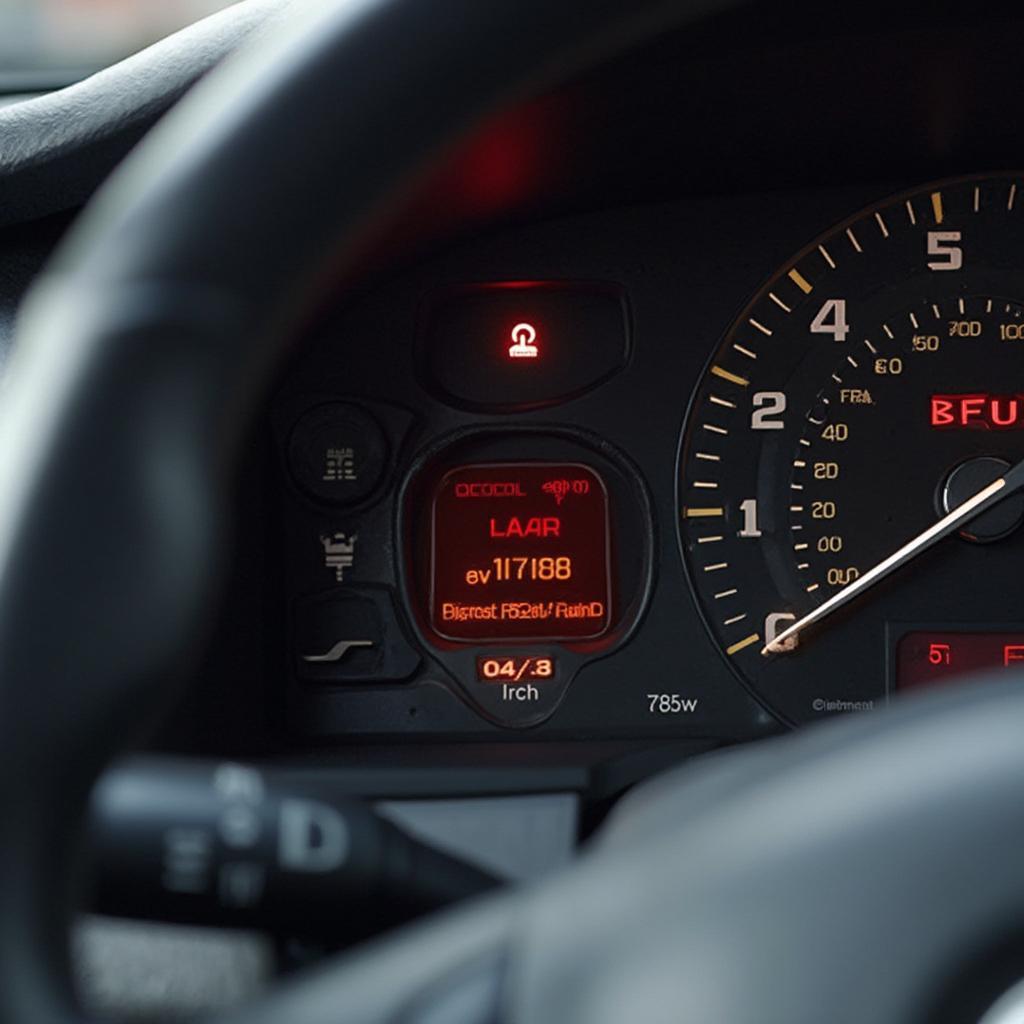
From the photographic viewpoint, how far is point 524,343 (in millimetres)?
2105

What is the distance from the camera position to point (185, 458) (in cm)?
49

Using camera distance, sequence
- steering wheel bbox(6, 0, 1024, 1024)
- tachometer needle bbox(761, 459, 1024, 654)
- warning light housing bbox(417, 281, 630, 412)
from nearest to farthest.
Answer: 1. steering wheel bbox(6, 0, 1024, 1024)
2. tachometer needle bbox(761, 459, 1024, 654)
3. warning light housing bbox(417, 281, 630, 412)

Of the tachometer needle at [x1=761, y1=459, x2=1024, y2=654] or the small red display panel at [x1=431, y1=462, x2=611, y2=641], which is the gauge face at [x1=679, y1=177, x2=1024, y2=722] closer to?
the tachometer needle at [x1=761, y1=459, x2=1024, y2=654]

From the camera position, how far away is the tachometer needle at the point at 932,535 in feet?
6.52

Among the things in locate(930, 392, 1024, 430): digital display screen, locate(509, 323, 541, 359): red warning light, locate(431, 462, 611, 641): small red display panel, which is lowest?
locate(431, 462, 611, 641): small red display panel

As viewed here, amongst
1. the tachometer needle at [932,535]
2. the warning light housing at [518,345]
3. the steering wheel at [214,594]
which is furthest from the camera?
the warning light housing at [518,345]

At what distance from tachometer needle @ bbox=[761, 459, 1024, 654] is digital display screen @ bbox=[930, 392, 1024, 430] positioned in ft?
0.19

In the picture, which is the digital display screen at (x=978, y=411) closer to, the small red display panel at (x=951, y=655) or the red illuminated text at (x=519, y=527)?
the small red display panel at (x=951, y=655)

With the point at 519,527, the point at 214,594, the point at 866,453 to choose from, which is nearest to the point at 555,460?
the point at 519,527

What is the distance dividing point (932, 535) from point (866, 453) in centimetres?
12

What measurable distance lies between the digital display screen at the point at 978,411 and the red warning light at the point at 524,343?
462 mm

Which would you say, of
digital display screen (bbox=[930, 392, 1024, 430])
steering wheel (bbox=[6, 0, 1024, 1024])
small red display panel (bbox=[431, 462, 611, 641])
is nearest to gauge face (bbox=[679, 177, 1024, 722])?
digital display screen (bbox=[930, 392, 1024, 430])

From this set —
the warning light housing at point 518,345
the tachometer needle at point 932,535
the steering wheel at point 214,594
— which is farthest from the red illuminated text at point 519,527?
the steering wheel at point 214,594

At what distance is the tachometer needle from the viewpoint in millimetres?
1987
